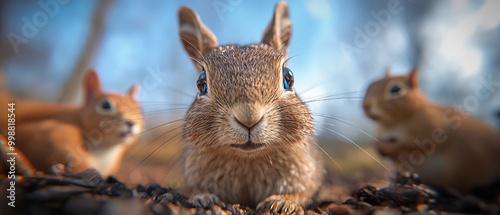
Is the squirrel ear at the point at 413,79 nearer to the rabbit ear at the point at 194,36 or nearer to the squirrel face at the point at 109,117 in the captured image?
the rabbit ear at the point at 194,36

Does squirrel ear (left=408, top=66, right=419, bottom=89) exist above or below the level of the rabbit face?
above

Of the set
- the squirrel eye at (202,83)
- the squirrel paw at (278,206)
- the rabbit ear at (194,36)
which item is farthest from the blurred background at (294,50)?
the squirrel paw at (278,206)

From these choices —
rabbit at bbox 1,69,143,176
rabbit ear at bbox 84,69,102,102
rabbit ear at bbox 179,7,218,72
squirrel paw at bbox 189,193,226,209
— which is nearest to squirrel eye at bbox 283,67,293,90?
rabbit ear at bbox 179,7,218,72

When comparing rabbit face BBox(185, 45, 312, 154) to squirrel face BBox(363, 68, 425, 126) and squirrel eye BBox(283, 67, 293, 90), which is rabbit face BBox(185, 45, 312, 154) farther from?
squirrel face BBox(363, 68, 425, 126)

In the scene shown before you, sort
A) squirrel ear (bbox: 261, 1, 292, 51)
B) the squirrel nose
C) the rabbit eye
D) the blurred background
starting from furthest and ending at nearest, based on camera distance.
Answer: the rabbit eye → squirrel ear (bbox: 261, 1, 292, 51) → the blurred background → the squirrel nose

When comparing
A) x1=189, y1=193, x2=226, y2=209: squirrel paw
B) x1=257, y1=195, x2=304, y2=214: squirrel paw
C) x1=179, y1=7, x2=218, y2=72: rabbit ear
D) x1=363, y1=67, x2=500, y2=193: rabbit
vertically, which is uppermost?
x1=179, y1=7, x2=218, y2=72: rabbit ear

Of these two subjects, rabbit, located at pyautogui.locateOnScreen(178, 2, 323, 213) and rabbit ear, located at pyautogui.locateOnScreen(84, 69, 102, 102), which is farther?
rabbit ear, located at pyautogui.locateOnScreen(84, 69, 102, 102)

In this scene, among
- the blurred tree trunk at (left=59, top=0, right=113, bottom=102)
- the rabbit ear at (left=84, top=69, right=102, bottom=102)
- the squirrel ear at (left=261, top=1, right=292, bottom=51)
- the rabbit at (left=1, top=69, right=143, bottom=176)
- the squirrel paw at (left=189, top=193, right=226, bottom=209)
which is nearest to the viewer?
the squirrel paw at (left=189, top=193, right=226, bottom=209)
